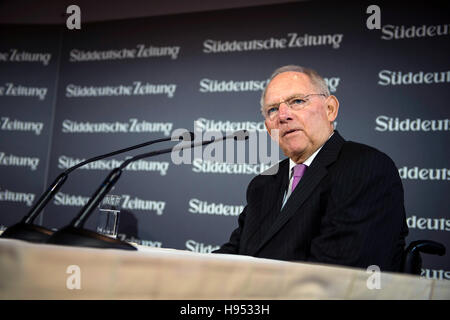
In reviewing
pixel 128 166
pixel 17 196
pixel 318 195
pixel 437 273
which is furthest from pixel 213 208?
pixel 17 196

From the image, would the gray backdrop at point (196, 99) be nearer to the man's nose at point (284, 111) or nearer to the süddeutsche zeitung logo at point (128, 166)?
the süddeutsche zeitung logo at point (128, 166)

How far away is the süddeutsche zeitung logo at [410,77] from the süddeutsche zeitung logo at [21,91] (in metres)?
3.08

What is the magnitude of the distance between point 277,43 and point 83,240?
9.54 ft

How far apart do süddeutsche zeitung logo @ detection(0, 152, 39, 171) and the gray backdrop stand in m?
0.01

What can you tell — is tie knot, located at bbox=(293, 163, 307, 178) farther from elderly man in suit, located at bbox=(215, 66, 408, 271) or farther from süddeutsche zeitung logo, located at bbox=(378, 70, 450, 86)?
süddeutsche zeitung logo, located at bbox=(378, 70, 450, 86)

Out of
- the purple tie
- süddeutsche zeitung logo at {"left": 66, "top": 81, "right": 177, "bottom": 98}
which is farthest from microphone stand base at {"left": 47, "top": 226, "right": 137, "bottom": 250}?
süddeutsche zeitung logo at {"left": 66, "top": 81, "right": 177, "bottom": 98}

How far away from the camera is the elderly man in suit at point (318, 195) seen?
161cm

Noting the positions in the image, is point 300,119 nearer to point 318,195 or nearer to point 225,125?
point 318,195

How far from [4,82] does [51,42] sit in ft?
1.97

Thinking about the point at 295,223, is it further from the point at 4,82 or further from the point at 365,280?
the point at 4,82

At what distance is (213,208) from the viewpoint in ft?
11.8

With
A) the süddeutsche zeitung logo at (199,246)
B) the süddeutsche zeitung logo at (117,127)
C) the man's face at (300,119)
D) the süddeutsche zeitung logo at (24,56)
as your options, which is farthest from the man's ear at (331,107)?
the süddeutsche zeitung logo at (24,56)

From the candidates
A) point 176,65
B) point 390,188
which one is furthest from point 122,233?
point 390,188

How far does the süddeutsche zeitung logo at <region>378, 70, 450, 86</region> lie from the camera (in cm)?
299
